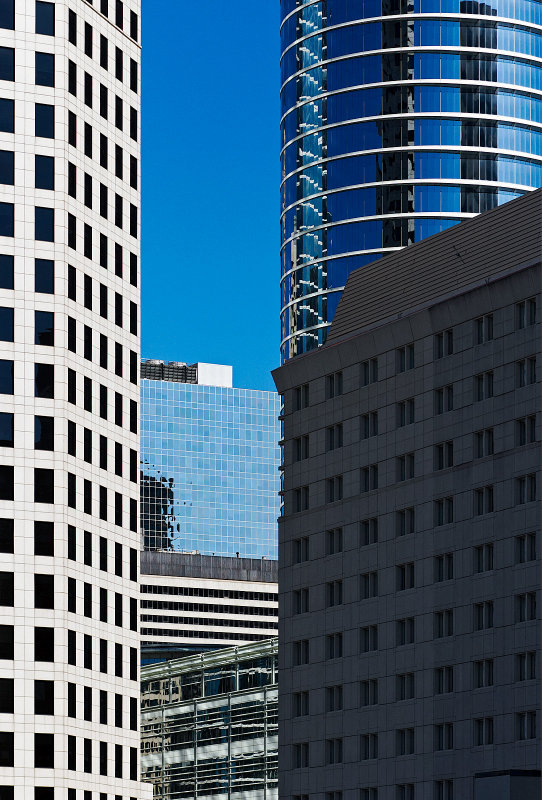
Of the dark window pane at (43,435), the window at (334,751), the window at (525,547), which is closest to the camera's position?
the window at (525,547)

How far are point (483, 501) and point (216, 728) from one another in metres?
54.5

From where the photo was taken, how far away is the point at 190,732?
170m

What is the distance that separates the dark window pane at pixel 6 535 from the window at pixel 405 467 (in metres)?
30.9

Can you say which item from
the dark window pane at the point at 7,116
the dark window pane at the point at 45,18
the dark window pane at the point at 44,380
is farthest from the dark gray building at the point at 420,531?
the dark window pane at the point at 45,18

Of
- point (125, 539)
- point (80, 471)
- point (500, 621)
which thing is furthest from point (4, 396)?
point (500, 621)

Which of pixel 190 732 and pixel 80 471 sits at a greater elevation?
pixel 80 471

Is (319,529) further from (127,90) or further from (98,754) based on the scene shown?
(127,90)

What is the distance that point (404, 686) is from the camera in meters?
127

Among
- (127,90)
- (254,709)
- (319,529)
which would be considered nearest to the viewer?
(319,529)

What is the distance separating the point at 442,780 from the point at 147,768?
60.4 m

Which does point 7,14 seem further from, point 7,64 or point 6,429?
point 6,429

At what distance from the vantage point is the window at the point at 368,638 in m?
131

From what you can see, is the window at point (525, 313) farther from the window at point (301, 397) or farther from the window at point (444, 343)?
the window at point (301, 397)

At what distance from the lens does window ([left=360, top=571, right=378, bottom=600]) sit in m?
132
